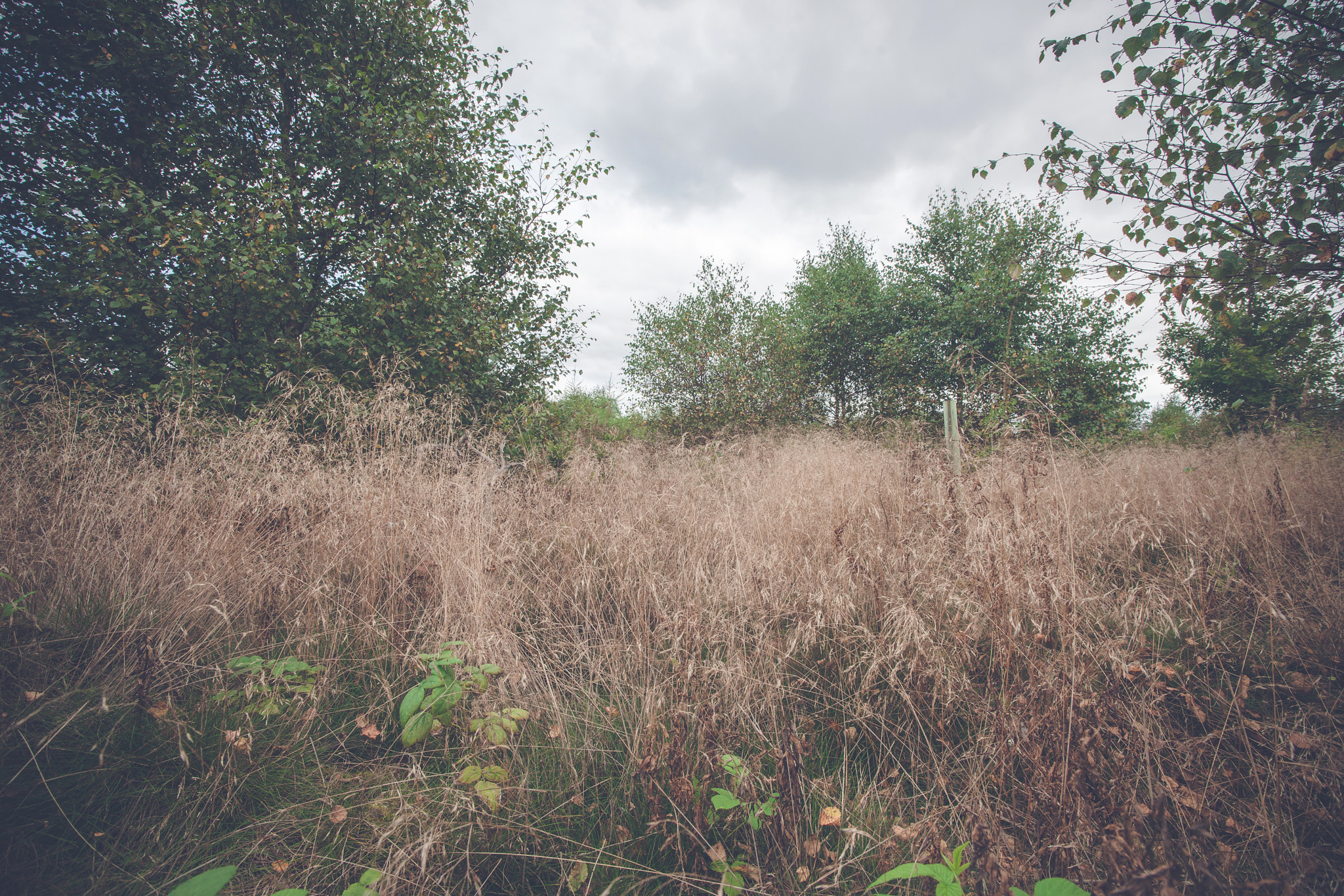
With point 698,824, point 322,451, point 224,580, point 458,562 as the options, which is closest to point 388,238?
point 322,451

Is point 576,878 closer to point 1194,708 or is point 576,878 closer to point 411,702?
point 411,702

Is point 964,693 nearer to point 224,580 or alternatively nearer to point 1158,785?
point 1158,785

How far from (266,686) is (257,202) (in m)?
5.14

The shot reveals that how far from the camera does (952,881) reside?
3.65 ft

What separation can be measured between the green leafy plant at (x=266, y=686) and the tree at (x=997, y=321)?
38.6ft

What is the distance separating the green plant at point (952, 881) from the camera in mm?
912

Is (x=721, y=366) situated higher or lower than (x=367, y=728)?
higher

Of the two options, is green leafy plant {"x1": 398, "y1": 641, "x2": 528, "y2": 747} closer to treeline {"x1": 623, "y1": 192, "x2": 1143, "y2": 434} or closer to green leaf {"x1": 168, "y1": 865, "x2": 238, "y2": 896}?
green leaf {"x1": 168, "y1": 865, "x2": 238, "y2": 896}

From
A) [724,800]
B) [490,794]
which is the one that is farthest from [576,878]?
[724,800]

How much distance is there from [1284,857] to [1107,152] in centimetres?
389

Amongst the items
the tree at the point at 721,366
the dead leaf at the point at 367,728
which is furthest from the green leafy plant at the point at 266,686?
the tree at the point at 721,366

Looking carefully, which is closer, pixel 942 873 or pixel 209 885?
pixel 209 885

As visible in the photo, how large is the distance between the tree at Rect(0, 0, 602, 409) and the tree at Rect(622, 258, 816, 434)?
6.80 meters

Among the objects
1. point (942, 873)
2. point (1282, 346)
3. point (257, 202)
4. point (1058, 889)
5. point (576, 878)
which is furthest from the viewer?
point (257, 202)
